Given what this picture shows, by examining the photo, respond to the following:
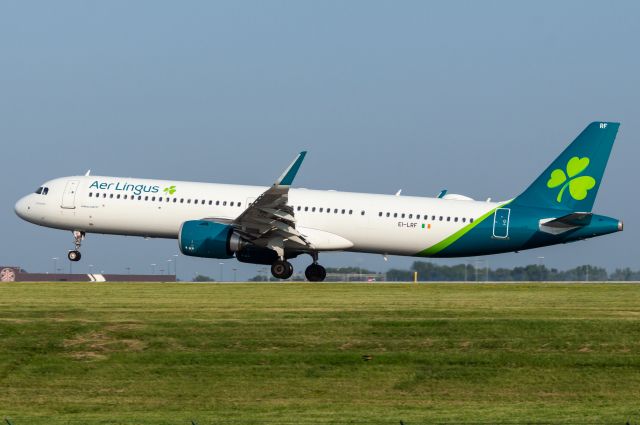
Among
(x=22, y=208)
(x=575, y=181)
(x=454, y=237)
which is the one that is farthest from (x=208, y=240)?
(x=575, y=181)

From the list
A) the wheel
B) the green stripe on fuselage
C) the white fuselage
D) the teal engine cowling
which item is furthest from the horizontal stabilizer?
the wheel

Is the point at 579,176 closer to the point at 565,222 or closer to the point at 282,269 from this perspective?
the point at 565,222

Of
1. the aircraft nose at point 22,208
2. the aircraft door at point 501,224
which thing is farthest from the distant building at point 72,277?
the aircraft door at point 501,224

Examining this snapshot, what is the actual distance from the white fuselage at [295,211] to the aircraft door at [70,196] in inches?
1.9

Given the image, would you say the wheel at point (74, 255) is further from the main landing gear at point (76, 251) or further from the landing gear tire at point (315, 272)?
the landing gear tire at point (315, 272)

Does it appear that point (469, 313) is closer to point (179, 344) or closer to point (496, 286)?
point (179, 344)

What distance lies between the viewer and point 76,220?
55.3 m

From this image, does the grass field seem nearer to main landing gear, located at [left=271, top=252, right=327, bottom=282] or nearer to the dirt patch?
the dirt patch

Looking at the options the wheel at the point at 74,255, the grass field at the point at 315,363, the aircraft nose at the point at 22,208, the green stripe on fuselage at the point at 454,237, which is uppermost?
the aircraft nose at the point at 22,208

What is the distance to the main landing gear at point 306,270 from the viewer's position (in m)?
52.2

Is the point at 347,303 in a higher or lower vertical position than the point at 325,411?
higher

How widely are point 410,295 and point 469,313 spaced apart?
7369 millimetres

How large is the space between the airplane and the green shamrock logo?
5cm

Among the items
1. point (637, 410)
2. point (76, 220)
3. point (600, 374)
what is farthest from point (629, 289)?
point (76, 220)
